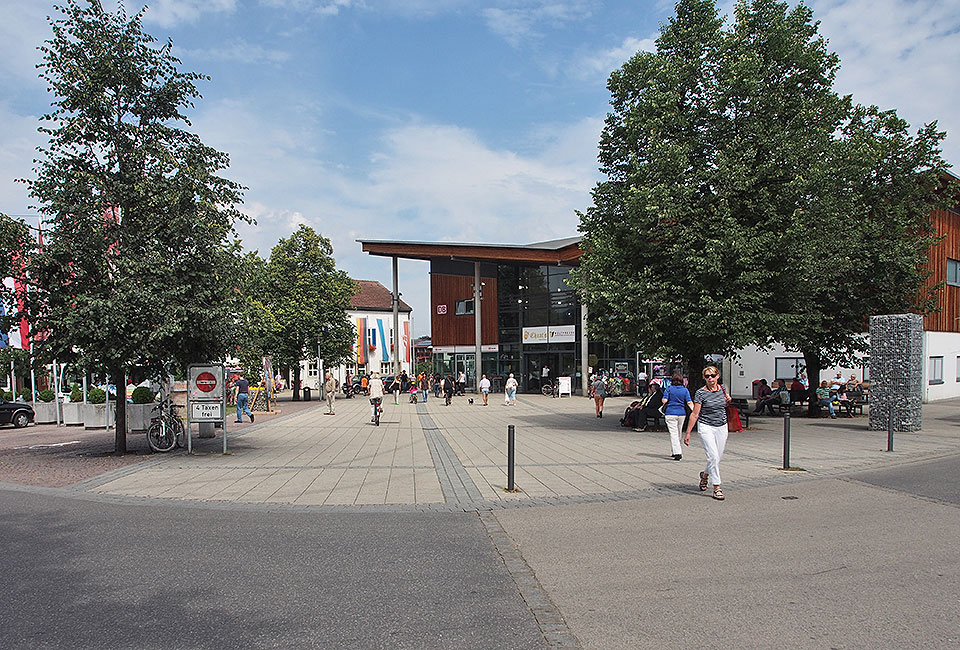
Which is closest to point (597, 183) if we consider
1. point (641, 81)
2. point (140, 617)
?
point (641, 81)

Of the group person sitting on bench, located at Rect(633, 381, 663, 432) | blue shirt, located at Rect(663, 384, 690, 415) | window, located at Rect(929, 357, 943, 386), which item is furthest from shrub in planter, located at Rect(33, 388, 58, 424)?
window, located at Rect(929, 357, 943, 386)

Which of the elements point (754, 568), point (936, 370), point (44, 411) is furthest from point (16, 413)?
point (936, 370)

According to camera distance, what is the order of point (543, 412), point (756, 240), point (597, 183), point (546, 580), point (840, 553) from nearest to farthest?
point (546, 580) < point (840, 553) < point (756, 240) < point (597, 183) < point (543, 412)

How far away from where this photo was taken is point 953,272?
33.3m

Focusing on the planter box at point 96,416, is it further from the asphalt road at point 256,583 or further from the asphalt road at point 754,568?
the asphalt road at point 754,568

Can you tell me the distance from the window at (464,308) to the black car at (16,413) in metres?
27.9

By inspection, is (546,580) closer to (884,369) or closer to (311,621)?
(311,621)

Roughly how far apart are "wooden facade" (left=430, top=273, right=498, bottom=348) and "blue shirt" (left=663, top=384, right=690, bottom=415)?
31968mm

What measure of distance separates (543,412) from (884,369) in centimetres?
1206

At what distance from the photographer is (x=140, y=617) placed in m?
4.69

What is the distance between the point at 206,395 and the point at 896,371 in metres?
17.2

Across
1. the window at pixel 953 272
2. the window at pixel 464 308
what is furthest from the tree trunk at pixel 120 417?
the window at pixel 953 272

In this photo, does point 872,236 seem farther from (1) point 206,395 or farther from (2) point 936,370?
(1) point 206,395

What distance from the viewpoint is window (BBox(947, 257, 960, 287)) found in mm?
32844
